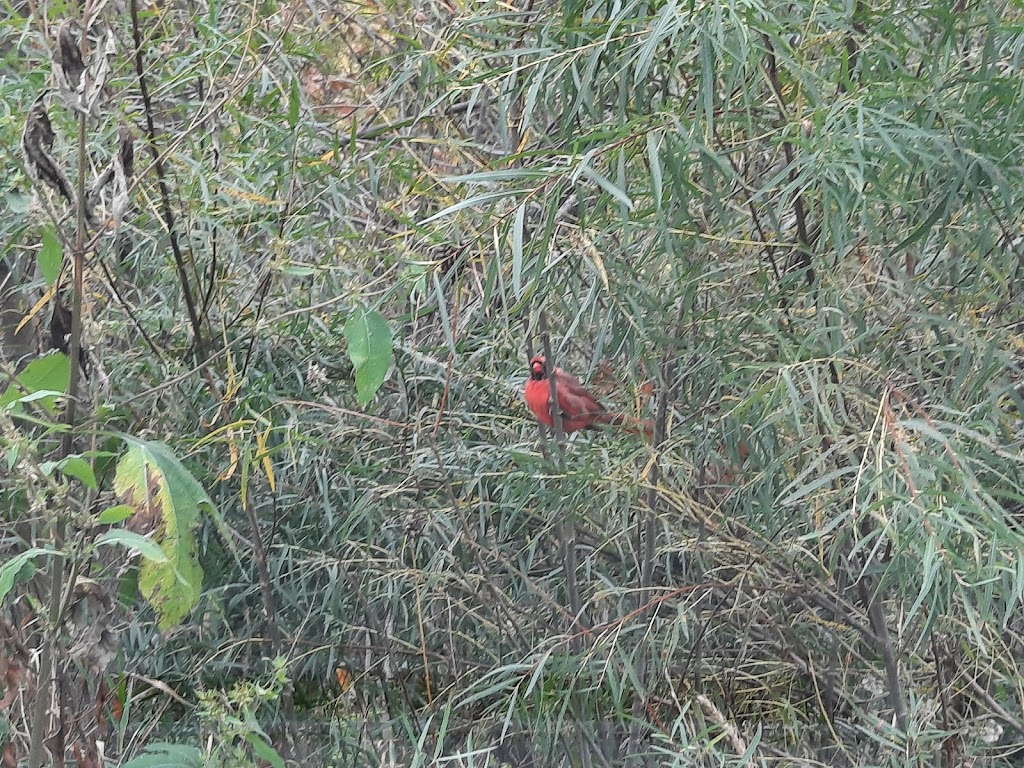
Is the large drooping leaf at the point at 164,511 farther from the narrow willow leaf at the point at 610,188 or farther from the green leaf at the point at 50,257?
the narrow willow leaf at the point at 610,188

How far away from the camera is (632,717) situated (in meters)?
1.90

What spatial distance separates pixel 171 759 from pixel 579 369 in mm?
1203

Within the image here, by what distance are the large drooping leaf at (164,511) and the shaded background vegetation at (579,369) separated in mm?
79

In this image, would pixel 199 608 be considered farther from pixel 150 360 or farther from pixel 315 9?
pixel 315 9

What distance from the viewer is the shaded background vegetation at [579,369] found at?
1531mm

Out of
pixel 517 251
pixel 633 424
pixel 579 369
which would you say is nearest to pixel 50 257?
pixel 517 251

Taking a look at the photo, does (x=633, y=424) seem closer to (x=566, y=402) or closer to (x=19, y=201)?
(x=566, y=402)

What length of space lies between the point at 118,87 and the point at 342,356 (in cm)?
65

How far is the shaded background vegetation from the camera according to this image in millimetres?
1531

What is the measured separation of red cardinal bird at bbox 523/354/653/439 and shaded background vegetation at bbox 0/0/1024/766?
0.17ft

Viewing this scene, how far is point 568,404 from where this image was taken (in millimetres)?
2232

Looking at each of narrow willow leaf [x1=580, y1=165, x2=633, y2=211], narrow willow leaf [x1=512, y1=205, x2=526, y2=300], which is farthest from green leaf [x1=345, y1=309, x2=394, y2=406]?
narrow willow leaf [x1=580, y1=165, x2=633, y2=211]

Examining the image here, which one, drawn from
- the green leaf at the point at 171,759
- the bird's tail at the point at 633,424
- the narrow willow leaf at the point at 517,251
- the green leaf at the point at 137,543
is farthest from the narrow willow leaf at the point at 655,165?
the green leaf at the point at 171,759

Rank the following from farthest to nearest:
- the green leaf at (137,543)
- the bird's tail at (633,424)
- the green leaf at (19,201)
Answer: the bird's tail at (633,424)
the green leaf at (19,201)
the green leaf at (137,543)
